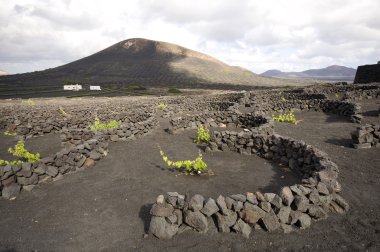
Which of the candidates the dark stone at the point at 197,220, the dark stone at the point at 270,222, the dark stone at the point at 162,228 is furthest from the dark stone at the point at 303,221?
the dark stone at the point at 162,228

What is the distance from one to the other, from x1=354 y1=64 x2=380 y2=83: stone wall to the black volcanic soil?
110 feet

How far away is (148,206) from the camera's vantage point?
283 inches

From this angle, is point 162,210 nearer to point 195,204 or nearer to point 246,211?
point 195,204

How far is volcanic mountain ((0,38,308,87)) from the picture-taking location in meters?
86.1

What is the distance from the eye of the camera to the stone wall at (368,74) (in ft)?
123

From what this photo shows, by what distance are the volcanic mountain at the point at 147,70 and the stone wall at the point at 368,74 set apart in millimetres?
41576

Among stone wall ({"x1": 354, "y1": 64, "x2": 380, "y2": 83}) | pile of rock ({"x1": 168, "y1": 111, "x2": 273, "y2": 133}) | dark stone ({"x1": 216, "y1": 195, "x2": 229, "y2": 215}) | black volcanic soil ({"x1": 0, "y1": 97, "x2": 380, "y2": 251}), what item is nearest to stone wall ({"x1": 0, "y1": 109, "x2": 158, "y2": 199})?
black volcanic soil ({"x1": 0, "y1": 97, "x2": 380, "y2": 251})

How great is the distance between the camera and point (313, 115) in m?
20.4

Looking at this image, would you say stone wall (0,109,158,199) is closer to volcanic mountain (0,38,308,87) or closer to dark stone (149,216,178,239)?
dark stone (149,216,178,239)

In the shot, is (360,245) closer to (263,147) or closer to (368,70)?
(263,147)

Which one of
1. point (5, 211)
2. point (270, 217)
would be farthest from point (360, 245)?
point (5, 211)

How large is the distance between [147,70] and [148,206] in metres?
107

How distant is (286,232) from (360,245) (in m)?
1.45

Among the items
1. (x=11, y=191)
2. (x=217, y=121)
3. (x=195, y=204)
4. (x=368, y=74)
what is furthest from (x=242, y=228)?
(x=368, y=74)
